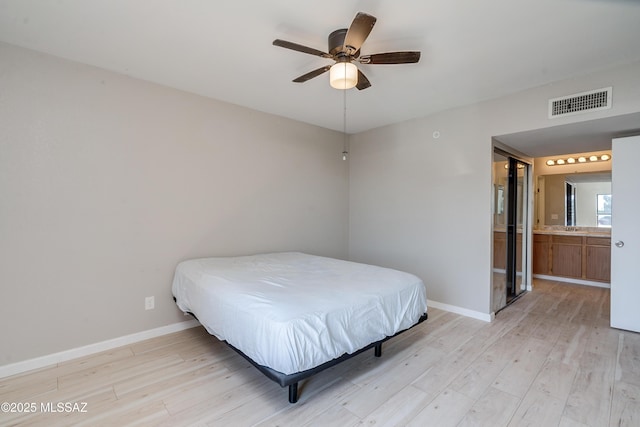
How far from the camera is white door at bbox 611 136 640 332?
116 inches

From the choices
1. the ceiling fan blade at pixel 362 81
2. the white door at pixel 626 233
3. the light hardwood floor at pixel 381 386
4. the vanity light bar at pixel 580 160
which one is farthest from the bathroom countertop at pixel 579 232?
the ceiling fan blade at pixel 362 81

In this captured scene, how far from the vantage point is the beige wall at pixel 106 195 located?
2.29 metres

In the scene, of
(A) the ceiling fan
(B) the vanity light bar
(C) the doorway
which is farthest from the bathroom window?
(A) the ceiling fan

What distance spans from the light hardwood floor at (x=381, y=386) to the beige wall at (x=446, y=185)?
0.89 meters

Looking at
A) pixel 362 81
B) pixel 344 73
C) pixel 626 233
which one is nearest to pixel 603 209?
pixel 626 233

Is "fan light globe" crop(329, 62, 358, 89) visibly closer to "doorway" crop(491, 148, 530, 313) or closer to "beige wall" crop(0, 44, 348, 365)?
"beige wall" crop(0, 44, 348, 365)

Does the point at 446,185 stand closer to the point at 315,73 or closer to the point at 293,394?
the point at 315,73

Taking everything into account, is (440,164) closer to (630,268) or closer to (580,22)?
(580,22)

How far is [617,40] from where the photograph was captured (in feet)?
7.10

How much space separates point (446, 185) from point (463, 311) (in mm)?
1578

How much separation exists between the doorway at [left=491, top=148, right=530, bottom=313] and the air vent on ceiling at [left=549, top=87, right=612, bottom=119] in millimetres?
734

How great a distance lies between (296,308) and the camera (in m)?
1.80

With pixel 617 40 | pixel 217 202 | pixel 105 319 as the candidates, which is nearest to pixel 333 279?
pixel 217 202

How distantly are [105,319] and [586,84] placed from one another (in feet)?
16.3
